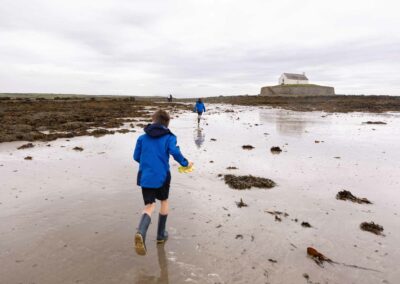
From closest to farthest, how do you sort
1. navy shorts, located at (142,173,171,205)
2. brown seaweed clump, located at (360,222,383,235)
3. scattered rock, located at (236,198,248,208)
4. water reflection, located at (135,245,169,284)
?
1. water reflection, located at (135,245,169,284)
2. navy shorts, located at (142,173,171,205)
3. brown seaweed clump, located at (360,222,383,235)
4. scattered rock, located at (236,198,248,208)

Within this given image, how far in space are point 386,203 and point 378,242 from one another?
2363 millimetres

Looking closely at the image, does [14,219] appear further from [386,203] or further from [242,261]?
[386,203]

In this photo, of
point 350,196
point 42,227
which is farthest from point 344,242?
point 42,227

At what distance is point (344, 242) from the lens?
17.3 feet

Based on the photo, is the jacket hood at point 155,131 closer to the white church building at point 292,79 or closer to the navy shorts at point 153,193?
the navy shorts at point 153,193

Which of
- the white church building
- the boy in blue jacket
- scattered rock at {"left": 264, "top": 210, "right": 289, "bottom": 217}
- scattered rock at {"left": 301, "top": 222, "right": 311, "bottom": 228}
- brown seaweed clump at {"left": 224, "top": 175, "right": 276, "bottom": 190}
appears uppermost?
the white church building

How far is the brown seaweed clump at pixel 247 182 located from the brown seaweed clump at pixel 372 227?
9.03 feet

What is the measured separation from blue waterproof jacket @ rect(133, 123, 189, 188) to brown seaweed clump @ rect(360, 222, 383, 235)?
377 cm

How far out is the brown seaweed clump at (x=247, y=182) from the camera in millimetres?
8276

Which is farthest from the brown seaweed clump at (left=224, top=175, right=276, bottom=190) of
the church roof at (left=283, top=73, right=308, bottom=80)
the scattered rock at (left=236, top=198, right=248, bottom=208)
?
the church roof at (left=283, top=73, right=308, bottom=80)

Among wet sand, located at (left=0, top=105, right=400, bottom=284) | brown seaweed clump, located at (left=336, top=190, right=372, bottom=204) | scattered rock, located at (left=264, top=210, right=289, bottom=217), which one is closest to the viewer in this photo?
wet sand, located at (left=0, top=105, right=400, bottom=284)

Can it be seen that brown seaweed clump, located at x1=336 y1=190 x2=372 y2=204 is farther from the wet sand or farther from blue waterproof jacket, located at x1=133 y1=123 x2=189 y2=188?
blue waterproof jacket, located at x1=133 y1=123 x2=189 y2=188

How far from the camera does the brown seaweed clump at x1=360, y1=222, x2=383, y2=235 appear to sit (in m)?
5.72

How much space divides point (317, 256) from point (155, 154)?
115 inches
